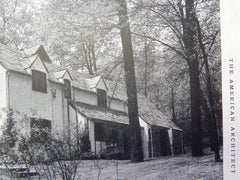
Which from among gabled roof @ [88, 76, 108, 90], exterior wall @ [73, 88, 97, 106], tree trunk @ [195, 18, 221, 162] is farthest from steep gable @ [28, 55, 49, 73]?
tree trunk @ [195, 18, 221, 162]

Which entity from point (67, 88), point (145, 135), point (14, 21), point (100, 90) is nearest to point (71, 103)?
point (67, 88)

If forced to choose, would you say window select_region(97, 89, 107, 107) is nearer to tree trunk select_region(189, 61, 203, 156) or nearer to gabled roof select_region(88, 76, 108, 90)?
gabled roof select_region(88, 76, 108, 90)

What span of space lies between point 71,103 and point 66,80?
1.04 meters

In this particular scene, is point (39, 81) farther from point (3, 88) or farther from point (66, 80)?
point (66, 80)

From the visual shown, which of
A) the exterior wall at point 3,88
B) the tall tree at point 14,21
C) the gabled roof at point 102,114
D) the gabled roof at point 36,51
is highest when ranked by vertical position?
the tall tree at point 14,21

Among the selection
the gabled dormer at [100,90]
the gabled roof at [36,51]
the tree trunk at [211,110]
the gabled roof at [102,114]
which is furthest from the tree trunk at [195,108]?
the gabled dormer at [100,90]

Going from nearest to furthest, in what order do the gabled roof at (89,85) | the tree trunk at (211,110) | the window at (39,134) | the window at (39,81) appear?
the window at (39,134)
the tree trunk at (211,110)
the gabled roof at (89,85)
the window at (39,81)

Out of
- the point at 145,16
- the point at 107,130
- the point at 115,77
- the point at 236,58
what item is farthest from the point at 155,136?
the point at 236,58

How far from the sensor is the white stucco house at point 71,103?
526 cm

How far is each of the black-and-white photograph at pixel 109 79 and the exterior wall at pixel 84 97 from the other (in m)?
0.34

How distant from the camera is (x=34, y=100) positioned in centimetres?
582

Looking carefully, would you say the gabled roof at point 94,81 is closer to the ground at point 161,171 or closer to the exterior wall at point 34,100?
the exterior wall at point 34,100

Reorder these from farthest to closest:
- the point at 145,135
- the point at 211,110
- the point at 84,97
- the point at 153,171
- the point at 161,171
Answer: the point at 145,135
the point at 84,97
the point at 153,171
the point at 161,171
the point at 211,110

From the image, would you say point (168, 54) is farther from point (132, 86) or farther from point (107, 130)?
point (107, 130)
